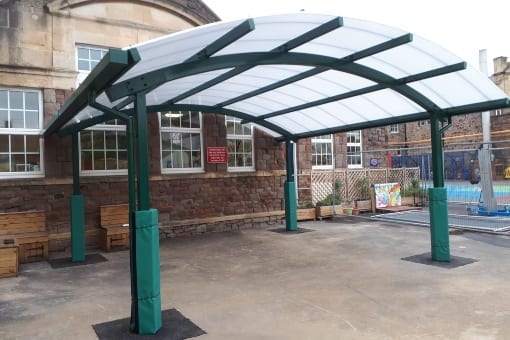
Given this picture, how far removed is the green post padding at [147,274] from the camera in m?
3.95

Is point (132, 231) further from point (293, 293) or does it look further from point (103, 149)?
point (103, 149)

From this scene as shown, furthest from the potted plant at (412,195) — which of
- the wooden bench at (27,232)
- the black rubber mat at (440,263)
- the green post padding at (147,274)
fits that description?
the green post padding at (147,274)

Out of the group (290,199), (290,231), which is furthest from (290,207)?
(290,231)

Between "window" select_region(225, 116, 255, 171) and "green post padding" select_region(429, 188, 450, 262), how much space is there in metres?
5.34

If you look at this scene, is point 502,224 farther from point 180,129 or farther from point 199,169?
point 180,129

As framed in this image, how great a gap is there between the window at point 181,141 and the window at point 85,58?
185 cm

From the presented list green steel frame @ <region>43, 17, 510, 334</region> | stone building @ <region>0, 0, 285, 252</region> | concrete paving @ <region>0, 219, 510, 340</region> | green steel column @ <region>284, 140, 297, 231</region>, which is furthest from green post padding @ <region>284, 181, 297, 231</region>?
green steel frame @ <region>43, 17, 510, 334</region>

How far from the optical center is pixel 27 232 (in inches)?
303

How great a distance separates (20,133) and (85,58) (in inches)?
83.7

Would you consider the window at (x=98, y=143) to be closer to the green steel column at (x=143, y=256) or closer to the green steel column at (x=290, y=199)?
the green steel column at (x=290, y=199)

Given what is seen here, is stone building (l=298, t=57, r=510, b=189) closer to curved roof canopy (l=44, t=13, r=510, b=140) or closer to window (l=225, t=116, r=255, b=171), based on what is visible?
window (l=225, t=116, r=255, b=171)

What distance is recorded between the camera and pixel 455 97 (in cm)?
629

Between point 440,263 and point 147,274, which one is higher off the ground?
point 147,274

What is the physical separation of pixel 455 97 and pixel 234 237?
215 inches
